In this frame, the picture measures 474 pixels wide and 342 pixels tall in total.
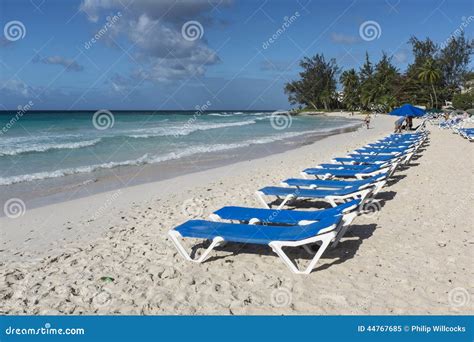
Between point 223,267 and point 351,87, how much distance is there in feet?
213

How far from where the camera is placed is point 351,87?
2559 inches

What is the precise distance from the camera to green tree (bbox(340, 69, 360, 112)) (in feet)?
212

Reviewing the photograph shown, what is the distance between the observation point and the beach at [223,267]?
11.7 feet

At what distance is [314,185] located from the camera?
6793 mm

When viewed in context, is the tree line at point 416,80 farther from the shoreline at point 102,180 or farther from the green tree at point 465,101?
the shoreline at point 102,180

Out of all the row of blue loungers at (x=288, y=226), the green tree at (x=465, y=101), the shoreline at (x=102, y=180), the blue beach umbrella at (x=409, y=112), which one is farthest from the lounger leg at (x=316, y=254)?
the green tree at (x=465, y=101)

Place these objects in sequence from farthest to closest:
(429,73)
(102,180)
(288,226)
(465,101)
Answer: (429,73), (465,101), (102,180), (288,226)

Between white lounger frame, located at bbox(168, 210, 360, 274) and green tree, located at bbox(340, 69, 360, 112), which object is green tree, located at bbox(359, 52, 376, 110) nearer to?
green tree, located at bbox(340, 69, 360, 112)

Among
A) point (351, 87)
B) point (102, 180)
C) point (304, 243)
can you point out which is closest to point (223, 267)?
point (304, 243)

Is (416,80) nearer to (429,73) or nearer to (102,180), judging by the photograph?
(429,73)

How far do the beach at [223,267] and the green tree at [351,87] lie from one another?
60.1 metres
